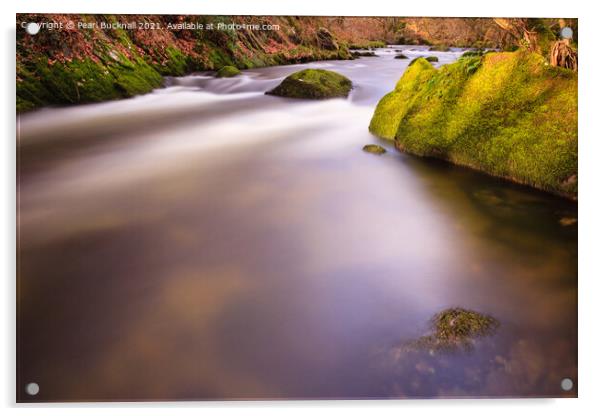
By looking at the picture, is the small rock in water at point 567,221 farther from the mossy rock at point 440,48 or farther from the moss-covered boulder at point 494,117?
the mossy rock at point 440,48

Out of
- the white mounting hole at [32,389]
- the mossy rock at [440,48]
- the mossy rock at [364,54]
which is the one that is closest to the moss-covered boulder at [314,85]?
the mossy rock at [364,54]

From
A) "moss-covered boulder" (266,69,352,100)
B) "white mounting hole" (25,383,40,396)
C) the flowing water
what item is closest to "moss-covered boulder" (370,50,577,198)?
the flowing water

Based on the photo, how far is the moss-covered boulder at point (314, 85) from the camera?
307 centimetres

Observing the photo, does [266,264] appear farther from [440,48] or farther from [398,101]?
[440,48]

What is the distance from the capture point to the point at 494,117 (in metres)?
2.99

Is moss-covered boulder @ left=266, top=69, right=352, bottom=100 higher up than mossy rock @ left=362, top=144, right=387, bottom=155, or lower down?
higher up

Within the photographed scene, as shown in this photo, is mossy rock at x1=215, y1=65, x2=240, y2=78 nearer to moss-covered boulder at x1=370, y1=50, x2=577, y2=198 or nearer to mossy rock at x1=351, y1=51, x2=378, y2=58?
mossy rock at x1=351, y1=51, x2=378, y2=58

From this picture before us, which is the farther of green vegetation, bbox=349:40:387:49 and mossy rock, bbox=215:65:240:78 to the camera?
mossy rock, bbox=215:65:240:78

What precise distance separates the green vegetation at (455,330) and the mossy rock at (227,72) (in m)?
1.96

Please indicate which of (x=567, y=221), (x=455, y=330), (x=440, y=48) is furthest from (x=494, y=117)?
(x=455, y=330)

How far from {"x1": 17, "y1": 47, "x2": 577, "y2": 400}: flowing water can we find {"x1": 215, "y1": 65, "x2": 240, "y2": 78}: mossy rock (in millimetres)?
57

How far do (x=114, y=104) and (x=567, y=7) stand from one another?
9.29 ft

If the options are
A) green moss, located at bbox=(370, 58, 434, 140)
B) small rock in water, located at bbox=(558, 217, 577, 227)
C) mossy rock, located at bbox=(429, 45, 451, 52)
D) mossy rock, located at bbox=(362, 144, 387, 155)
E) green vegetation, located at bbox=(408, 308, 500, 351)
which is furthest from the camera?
mossy rock, located at bbox=(362, 144, 387, 155)

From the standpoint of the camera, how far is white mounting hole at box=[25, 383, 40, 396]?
2584mm
